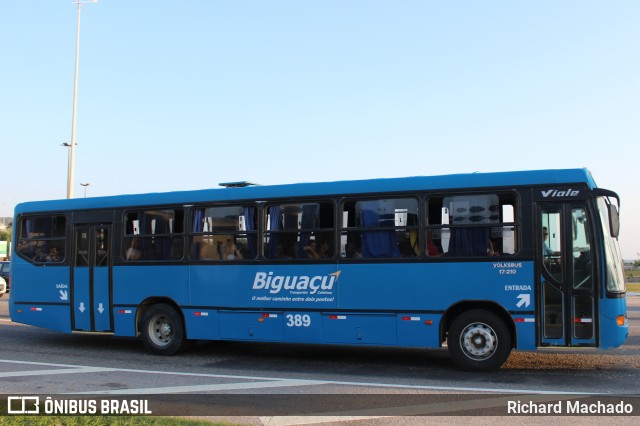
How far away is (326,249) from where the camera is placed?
10.9 meters

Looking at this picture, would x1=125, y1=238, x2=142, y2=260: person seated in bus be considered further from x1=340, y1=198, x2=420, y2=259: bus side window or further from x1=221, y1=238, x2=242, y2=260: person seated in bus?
x1=340, y1=198, x2=420, y2=259: bus side window

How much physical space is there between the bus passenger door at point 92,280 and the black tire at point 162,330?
902 millimetres

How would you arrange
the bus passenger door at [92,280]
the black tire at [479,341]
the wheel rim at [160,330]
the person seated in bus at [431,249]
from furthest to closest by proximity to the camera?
1. the bus passenger door at [92,280]
2. the wheel rim at [160,330]
3. the person seated in bus at [431,249]
4. the black tire at [479,341]

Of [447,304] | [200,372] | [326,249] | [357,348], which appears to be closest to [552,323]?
[447,304]

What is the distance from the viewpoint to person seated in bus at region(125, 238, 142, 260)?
1249cm

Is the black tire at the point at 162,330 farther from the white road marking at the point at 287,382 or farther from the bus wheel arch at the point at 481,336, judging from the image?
the bus wheel arch at the point at 481,336

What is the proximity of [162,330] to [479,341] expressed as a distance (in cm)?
607

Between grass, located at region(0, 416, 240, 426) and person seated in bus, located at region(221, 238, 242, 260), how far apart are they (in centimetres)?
500

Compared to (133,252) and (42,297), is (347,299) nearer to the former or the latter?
(133,252)

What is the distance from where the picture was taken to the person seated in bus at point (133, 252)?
12.5 meters

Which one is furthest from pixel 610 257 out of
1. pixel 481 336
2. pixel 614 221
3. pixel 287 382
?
pixel 287 382

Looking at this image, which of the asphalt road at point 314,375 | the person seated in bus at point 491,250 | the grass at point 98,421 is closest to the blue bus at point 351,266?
the person seated in bus at point 491,250

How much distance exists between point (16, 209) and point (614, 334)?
1223cm

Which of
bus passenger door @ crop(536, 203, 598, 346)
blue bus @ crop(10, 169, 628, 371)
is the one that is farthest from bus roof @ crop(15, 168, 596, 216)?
bus passenger door @ crop(536, 203, 598, 346)
